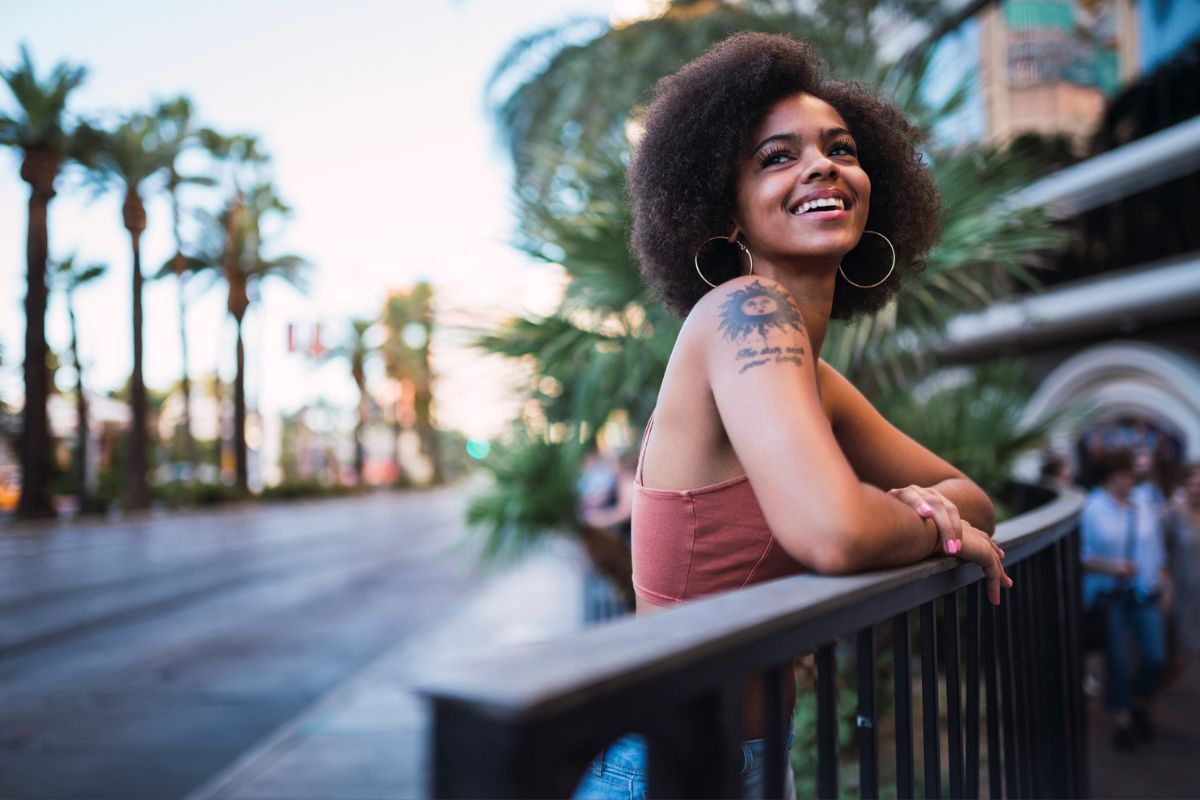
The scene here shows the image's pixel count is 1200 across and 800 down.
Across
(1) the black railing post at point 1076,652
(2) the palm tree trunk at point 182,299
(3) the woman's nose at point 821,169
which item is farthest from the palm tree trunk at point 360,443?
(3) the woman's nose at point 821,169

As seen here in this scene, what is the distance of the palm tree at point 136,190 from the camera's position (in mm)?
26078

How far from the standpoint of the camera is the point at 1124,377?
15.2m

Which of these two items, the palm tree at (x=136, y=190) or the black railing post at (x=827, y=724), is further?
the palm tree at (x=136, y=190)

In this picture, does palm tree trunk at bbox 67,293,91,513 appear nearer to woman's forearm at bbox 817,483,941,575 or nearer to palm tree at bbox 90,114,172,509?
palm tree at bbox 90,114,172,509

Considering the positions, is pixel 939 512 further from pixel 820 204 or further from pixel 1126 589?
pixel 1126 589

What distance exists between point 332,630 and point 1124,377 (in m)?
12.8

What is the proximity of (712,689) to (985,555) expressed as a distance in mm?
825

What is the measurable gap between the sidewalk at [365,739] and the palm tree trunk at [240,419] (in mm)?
27341

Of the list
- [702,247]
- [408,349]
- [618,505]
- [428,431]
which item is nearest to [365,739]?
[618,505]

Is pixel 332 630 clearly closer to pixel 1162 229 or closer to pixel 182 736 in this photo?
pixel 182 736

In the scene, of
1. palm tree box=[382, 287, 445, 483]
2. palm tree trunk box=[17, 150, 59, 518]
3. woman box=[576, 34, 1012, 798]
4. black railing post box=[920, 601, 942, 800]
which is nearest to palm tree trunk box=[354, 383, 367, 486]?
palm tree box=[382, 287, 445, 483]

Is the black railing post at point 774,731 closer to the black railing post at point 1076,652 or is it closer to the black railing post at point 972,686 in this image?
the black railing post at point 972,686

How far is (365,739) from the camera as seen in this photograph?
5273 mm

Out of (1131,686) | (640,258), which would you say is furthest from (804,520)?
(1131,686)
